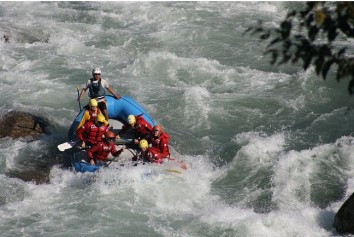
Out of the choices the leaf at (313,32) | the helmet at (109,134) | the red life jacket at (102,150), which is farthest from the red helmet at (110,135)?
the leaf at (313,32)

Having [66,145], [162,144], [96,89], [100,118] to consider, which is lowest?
[66,145]

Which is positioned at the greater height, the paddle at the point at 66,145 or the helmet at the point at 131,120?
the helmet at the point at 131,120

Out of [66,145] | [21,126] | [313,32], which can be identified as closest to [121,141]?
[66,145]

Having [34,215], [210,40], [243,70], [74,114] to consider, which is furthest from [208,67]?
[34,215]

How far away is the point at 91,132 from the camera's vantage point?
10.3 metres

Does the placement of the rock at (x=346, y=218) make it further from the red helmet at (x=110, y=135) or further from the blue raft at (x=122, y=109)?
the blue raft at (x=122, y=109)

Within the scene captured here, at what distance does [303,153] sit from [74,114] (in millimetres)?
5339

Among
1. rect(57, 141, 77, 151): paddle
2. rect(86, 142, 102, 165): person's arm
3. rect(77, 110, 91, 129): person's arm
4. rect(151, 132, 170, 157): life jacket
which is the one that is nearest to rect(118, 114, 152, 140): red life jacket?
rect(151, 132, 170, 157): life jacket

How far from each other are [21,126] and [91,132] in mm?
2162

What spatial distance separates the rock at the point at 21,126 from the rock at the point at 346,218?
625cm

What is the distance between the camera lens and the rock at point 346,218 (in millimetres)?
7980

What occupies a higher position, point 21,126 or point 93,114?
point 93,114

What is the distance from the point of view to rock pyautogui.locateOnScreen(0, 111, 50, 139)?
456 inches

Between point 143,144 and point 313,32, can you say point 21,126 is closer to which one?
point 143,144
